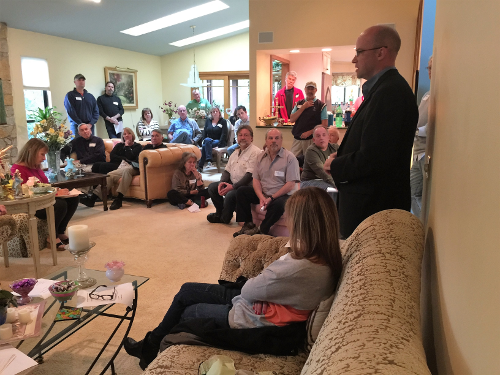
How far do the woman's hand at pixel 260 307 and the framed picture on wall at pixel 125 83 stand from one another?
8.95 metres

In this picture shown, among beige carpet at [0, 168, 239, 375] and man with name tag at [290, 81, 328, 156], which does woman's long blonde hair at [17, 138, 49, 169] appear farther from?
man with name tag at [290, 81, 328, 156]

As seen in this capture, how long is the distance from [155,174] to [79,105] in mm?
3537

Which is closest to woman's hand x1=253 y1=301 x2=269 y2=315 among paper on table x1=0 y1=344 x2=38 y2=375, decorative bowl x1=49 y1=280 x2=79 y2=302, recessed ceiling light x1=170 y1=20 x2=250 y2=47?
paper on table x1=0 y1=344 x2=38 y2=375

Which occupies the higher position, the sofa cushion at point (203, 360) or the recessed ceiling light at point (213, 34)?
the recessed ceiling light at point (213, 34)

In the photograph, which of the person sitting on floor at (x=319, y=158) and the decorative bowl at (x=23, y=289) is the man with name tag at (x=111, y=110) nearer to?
the person sitting on floor at (x=319, y=158)

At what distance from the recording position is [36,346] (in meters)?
1.61

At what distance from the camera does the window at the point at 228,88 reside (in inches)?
444

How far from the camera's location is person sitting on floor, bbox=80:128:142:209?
5.80 meters

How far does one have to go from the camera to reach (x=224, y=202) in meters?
4.53

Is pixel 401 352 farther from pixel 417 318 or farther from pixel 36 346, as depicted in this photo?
pixel 36 346

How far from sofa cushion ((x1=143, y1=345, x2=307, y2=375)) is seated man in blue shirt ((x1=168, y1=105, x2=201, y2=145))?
21.6 feet

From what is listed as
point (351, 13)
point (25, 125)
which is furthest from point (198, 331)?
point (25, 125)

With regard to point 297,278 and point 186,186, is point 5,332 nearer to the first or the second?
point 297,278

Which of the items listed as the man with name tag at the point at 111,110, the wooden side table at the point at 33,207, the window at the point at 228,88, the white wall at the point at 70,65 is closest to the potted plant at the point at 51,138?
the wooden side table at the point at 33,207
